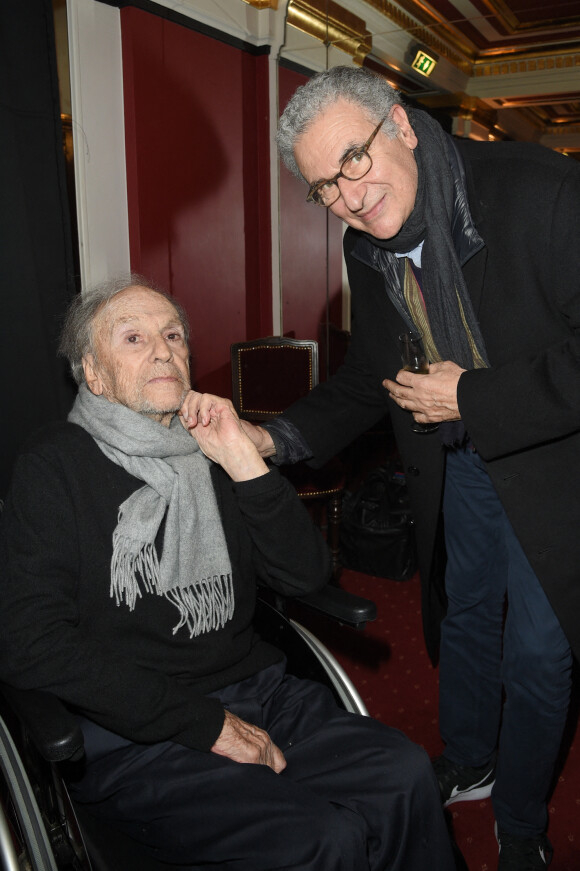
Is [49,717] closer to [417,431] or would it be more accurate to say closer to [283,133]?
[417,431]

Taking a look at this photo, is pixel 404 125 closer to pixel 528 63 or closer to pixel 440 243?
pixel 440 243

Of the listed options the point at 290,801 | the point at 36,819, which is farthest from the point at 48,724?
the point at 290,801

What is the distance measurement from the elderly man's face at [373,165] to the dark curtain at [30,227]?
59.6 inches

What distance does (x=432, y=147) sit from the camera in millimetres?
1416

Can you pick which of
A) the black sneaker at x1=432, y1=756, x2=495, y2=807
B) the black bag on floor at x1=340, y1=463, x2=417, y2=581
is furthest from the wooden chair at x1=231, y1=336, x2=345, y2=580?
the black sneaker at x1=432, y1=756, x2=495, y2=807

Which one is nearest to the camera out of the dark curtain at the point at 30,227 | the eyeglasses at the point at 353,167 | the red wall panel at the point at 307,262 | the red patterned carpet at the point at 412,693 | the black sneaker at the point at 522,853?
the eyeglasses at the point at 353,167

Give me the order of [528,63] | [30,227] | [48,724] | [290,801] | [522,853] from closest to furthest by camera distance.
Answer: [48,724] < [290,801] < [522,853] < [30,227] < [528,63]

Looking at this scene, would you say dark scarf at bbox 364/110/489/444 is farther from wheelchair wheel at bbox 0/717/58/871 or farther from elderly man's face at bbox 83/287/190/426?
wheelchair wheel at bbox 0/717/58/871

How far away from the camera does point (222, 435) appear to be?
1.44 metres

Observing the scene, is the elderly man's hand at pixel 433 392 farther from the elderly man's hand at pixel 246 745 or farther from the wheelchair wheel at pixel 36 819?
the wheelchair wheel at pixel 36 819

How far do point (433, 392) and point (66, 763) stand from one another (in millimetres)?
999

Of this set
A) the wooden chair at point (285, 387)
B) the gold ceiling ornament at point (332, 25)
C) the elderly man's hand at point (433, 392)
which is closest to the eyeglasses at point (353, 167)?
the elderly man's hand at point (433, 392)

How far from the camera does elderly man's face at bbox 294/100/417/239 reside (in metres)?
1.33

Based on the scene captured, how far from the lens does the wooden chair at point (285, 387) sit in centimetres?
330
